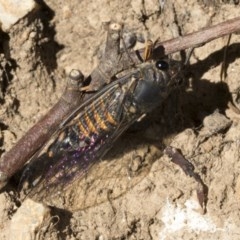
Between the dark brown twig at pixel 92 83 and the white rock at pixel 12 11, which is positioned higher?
the white rock at pixel 12 11

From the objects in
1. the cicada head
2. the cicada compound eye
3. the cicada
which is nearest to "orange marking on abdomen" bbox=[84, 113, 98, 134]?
the cicada

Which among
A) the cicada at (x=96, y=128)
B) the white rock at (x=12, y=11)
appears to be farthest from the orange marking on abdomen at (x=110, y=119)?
the white rock at (x=12, y=11)

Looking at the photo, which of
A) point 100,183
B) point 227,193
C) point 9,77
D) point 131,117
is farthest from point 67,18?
point 227,193

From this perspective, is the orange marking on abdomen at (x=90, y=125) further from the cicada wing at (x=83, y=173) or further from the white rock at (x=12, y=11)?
the white rock at (x=12, y=11)

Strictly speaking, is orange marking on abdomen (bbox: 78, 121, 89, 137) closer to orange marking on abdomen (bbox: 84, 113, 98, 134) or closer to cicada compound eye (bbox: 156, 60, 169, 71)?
orange marking on abdomen (bbox: 84, 113, 98, 134)

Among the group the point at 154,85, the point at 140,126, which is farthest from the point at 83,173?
the point at 154,85

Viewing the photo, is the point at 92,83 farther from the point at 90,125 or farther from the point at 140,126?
the point at 140,126
